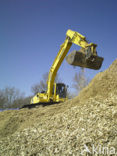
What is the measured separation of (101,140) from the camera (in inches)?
104

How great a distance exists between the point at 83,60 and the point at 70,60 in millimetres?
546

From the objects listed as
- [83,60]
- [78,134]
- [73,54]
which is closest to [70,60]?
[73,54]

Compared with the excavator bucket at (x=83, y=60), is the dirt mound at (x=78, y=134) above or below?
below

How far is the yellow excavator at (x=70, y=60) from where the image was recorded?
608 cm

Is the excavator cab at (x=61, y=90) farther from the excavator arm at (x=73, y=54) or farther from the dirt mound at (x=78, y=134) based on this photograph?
the dirt mound at (x=78, y=134)

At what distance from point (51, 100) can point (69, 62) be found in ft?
15.2

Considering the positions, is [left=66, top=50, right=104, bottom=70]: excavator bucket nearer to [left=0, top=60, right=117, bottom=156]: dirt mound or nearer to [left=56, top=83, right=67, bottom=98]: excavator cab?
[left=0, top=60, right=117, bottom=156]: dirt mound

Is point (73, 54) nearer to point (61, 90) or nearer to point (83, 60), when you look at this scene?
point (83, 60)

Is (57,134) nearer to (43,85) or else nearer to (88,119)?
(88,119)

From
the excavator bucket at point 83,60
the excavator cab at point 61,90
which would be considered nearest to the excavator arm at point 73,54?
the excavator bucket at point 83,60

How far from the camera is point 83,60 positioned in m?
6.13

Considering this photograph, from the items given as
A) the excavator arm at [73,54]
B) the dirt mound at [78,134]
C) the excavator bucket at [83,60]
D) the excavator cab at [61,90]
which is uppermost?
the excavator arm at [73,54]

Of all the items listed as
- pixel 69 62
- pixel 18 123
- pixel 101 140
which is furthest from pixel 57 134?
pixel 69 62

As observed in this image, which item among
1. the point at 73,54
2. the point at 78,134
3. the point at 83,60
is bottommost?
the point at 78,134
